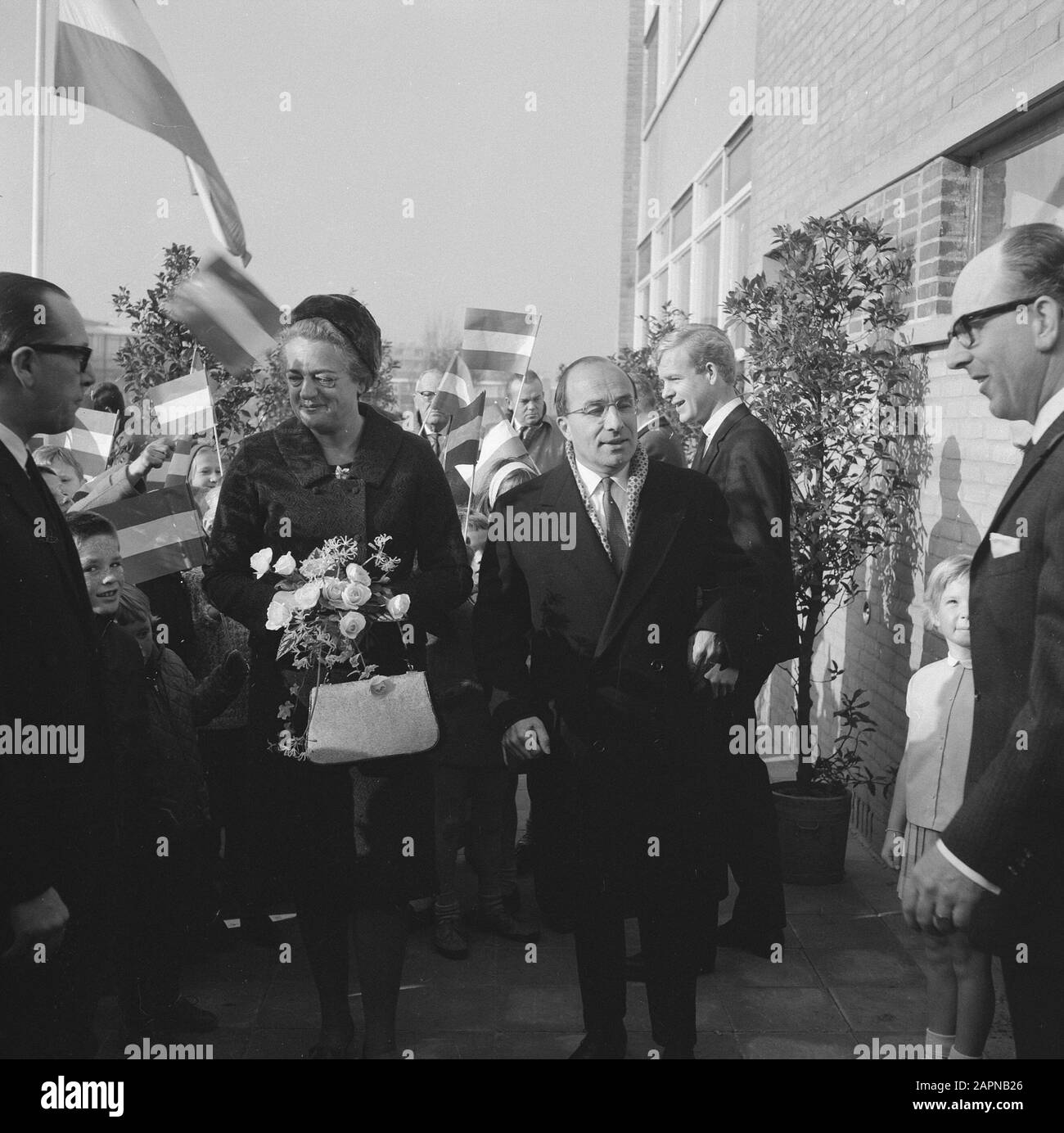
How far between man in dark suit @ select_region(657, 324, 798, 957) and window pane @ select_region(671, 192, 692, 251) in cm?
1068

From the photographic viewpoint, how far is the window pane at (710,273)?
1319 cm

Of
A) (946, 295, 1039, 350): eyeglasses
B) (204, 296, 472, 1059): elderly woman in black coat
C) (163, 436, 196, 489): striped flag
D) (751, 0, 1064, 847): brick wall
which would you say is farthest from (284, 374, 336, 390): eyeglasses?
(751, 0, 1064, 847): brick wall

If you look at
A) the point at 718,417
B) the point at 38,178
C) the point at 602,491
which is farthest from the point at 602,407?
the point at 38,178

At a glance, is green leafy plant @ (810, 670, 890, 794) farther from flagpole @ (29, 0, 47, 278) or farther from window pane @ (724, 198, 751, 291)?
flagpole @ (29, 0, 47, 278)

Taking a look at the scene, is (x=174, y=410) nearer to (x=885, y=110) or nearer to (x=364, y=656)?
(x=364, y=656)

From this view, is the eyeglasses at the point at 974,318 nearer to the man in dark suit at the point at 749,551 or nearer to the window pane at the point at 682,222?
the man in dark suit at the point at 749,551

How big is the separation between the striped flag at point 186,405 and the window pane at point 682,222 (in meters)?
10.1

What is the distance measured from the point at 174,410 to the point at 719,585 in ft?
11.4

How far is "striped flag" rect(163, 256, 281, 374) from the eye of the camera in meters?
6.29

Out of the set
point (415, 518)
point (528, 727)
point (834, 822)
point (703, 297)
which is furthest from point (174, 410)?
point (703, 297)

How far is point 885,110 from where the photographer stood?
646 cm

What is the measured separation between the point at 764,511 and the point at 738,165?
7.93 metres

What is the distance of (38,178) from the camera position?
345 inches

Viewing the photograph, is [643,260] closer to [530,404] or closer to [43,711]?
[530,404]
